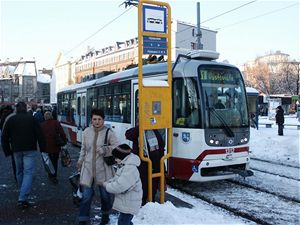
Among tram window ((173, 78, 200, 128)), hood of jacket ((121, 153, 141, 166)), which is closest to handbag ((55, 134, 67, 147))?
tram window ((173, 78, 200, 128))

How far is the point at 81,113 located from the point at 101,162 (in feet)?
35.0

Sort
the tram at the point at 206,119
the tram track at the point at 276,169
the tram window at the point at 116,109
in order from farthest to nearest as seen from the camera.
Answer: the tram window at the point at 116,109 < the tram track at the point at 276,169 < the tram at the point at 206,119

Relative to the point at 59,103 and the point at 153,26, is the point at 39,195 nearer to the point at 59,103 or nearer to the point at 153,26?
the point at 153,26

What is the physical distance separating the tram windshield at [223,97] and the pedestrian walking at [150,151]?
6.79 ft

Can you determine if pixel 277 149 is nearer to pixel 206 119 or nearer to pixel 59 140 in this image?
pixel 206 119

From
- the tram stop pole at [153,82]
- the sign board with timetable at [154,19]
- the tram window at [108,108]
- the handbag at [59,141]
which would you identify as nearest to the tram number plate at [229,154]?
the tram stop pole at [153,82]

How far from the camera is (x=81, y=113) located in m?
15.9

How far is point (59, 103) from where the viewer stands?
2034cm

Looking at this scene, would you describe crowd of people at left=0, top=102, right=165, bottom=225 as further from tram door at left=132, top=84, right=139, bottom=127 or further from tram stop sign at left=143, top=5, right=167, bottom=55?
tram door at left=132, top=84, right=139, bottom=127

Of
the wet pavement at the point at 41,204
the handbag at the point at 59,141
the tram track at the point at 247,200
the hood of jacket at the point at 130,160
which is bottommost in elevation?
the tram track at the point at 247,200

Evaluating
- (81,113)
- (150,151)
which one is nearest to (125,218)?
(150,151)

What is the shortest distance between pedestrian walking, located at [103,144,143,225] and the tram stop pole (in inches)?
67.4

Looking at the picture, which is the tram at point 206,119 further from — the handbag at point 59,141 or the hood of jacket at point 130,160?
the hood of jacket at point 130,160

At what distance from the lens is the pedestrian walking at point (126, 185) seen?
4473 mm
